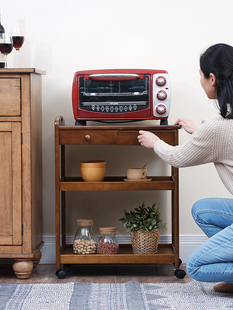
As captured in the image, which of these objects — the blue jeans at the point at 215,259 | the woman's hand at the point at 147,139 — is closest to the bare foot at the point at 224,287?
the blue jeans at the point at 215,259

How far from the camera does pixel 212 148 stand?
1.76 m

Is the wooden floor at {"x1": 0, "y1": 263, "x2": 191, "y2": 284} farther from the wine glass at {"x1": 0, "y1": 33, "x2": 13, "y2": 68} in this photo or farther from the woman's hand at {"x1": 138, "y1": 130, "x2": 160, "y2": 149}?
the wine glass at {"x1": 0, "y1": 33, "x2": 13, "y2": 68}

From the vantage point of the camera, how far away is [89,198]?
2.54 metres

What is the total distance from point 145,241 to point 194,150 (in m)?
0.64

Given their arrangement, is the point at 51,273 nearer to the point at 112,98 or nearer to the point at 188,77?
the point at 112,98

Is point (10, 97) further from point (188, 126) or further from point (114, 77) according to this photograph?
point (188, 126)

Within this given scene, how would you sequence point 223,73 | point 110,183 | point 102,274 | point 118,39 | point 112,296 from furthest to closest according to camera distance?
point 118,39, point 102,274, point 110,183, point 112,296, point 223,73

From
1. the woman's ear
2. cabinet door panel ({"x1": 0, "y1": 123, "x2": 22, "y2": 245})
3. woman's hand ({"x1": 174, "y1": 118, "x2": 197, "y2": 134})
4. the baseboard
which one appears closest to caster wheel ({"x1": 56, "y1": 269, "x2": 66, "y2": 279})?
cabinet door panel ({"x1": 0, "y1": 123, "x2": 22, "y2": 245})

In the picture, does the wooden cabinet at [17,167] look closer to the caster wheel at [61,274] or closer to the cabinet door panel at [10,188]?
the cabinet door panel at [10,188]

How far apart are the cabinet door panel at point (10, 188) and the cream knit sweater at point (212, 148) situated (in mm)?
753

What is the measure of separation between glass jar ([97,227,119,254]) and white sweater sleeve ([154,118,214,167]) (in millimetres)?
544

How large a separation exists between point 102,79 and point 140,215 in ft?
2.42

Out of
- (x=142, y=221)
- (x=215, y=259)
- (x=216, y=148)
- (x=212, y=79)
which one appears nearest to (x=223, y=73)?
(x=212, y=79)

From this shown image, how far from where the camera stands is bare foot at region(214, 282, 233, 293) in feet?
6.28
